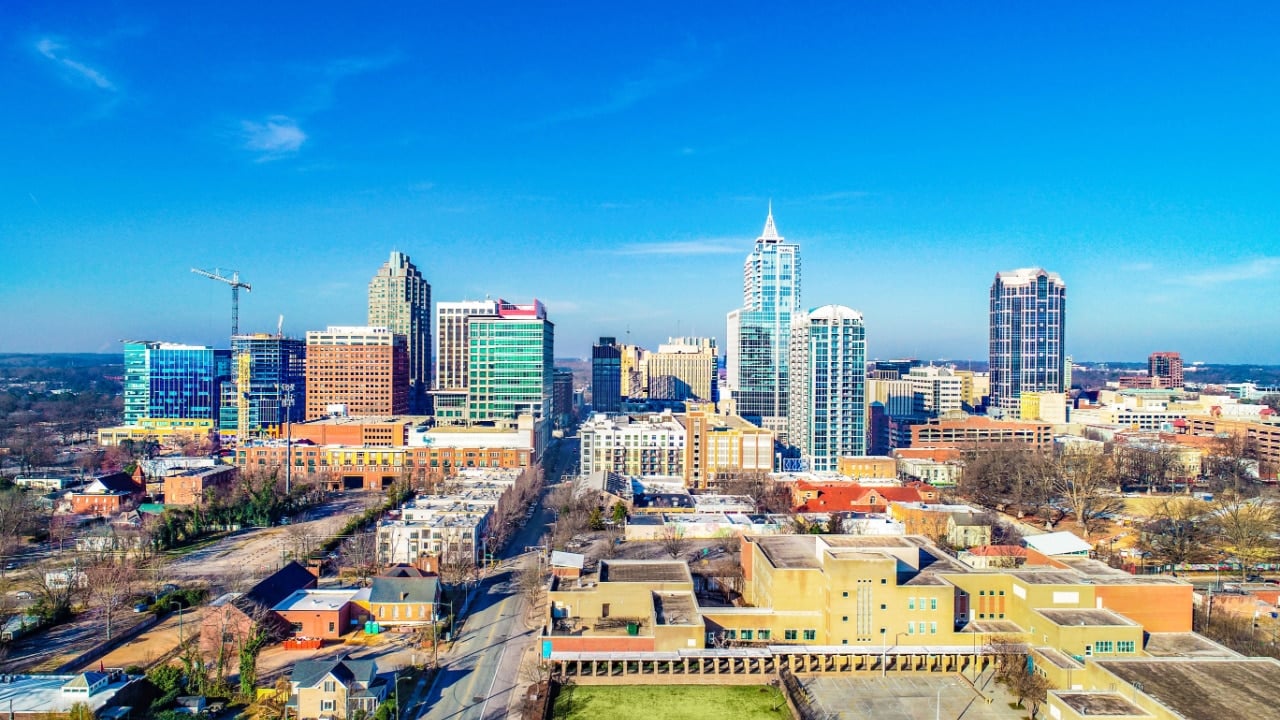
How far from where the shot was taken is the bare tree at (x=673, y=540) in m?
37.0

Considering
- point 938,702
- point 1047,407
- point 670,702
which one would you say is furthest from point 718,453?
point 1047,407

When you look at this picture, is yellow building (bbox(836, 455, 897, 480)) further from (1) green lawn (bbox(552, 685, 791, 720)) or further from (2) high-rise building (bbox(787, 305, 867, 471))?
(1) green lawn (bbox(552, 685, 791, 720))

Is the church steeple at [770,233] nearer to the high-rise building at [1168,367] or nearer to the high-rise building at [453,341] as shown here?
the high-rise building at [453,341]

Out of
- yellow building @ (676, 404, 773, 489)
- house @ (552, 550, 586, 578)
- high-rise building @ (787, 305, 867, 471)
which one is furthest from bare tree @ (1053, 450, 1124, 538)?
house @ (552, 550, 586, 578)

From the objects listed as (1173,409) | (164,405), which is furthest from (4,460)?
(1173,409)

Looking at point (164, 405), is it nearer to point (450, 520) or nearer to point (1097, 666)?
point (450, 520)

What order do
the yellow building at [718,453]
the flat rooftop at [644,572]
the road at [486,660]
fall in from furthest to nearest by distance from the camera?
the yellow building at [718,453] → the flat rooftop at [644,572] → the road at [486,660]

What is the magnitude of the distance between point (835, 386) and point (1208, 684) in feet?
144

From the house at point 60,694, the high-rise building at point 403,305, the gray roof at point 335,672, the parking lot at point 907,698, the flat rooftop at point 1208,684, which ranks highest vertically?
the high-rise building at point 403,305

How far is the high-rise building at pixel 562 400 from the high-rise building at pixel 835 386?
37515mm

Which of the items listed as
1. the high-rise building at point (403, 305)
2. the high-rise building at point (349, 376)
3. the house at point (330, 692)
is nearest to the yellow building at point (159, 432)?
the high-rise building at point (349, 376)

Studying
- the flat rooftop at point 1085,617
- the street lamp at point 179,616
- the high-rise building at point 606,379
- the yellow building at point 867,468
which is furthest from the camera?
the high-rise building at point 606,379

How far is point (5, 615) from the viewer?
88.1 ft

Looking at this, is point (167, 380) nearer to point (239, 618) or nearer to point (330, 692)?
point (239, 618)
